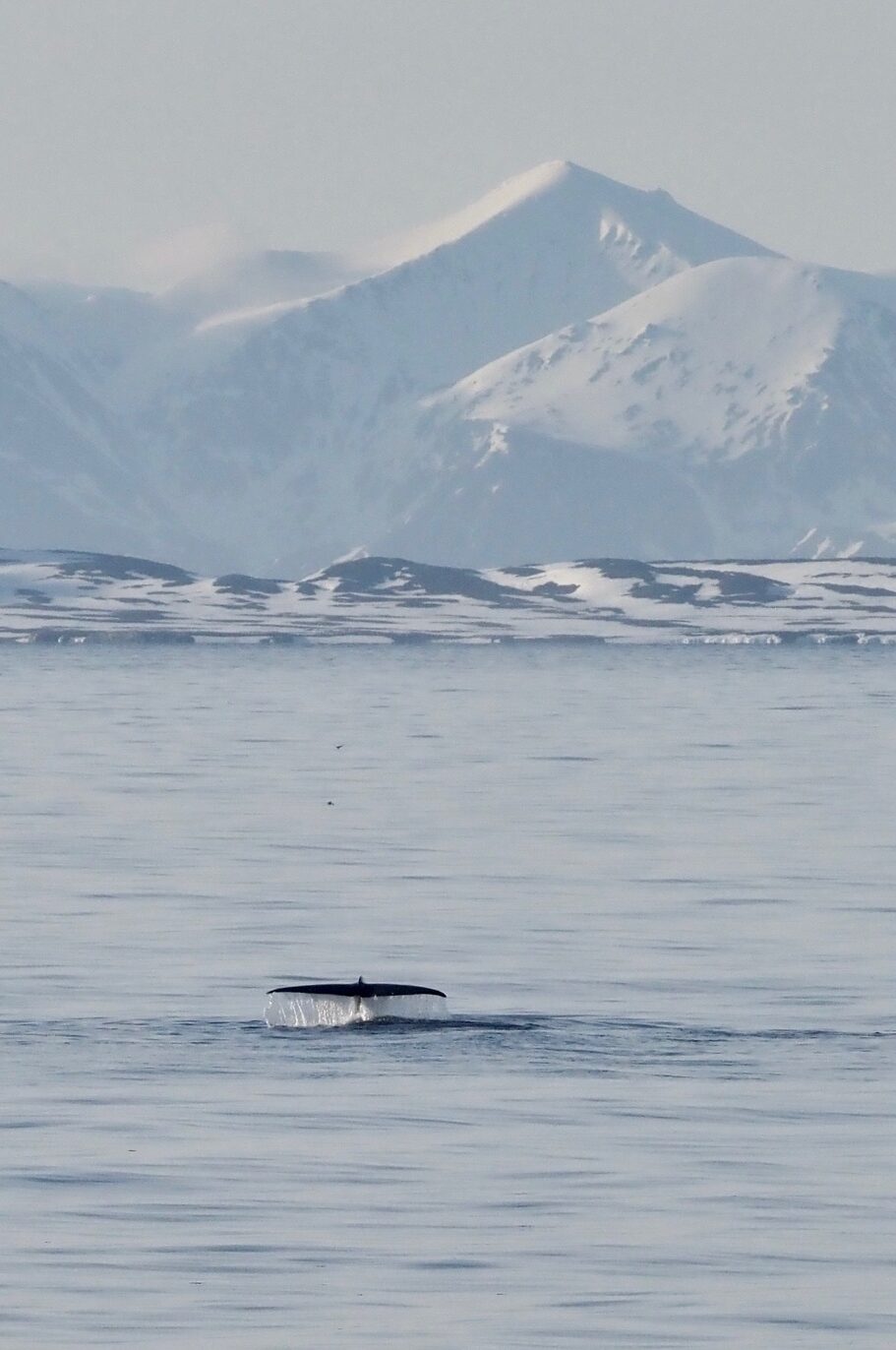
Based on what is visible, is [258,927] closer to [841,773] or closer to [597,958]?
[597,958]

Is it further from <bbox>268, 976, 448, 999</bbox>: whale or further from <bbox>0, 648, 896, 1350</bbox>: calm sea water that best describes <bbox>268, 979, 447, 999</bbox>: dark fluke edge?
<bbox>0, 648, 896, 1350</bbox>: calm sea water

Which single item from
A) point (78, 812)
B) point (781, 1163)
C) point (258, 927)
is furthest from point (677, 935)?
point (78, 812)

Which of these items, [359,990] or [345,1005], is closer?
[359,990]

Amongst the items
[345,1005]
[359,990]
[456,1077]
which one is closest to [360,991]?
[359,990]

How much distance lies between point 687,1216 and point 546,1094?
499cm

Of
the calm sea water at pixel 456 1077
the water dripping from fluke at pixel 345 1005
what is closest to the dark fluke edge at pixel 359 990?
the water dripping from fluke at pixel 345 1005

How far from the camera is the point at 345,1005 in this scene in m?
29.1

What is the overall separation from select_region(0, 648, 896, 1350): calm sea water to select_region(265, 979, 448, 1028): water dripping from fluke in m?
0.25

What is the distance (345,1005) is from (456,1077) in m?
3.17

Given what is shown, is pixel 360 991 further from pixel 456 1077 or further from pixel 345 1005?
pixel 456 1077

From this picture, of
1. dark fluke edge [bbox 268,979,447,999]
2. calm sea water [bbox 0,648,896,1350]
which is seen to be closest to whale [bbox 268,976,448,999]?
dark fluke edge [bbox 268,979,447,999]

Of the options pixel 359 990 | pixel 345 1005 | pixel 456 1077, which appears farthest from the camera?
pixel 345 1005

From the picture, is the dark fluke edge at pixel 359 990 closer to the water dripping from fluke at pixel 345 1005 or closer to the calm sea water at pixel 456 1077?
the water dripping from fluke at pixel 345 1005

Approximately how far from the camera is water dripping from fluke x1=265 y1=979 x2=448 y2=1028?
28812mm
